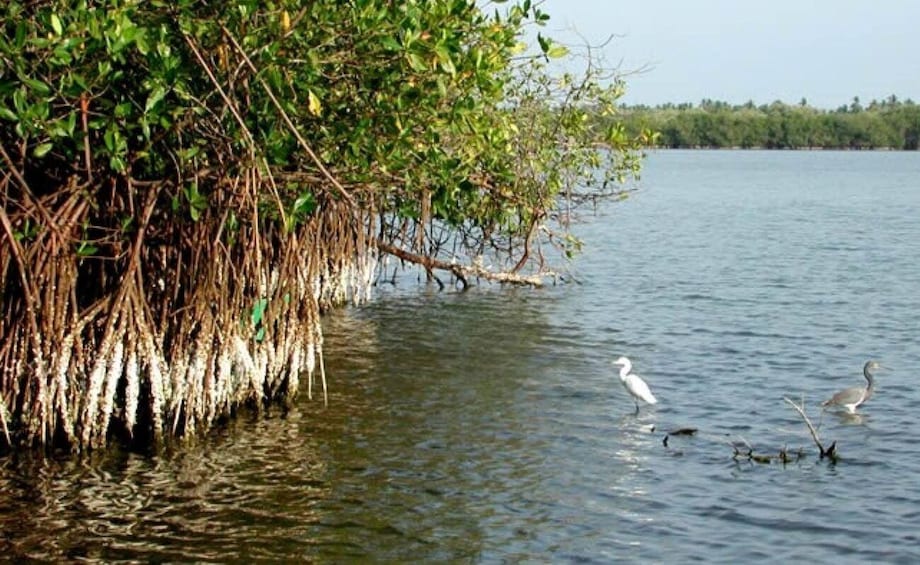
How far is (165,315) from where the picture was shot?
11625mm

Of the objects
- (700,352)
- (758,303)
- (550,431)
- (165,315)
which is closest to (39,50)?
(165,315)

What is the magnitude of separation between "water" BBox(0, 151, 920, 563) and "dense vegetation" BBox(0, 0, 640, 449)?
68cm

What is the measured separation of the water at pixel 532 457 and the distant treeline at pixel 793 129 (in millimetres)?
113465

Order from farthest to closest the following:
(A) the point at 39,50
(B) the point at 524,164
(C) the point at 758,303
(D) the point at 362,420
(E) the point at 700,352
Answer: (C) the point at 758,303
(B) the point at 524,164
(E) the point at 700,352
(D) the point at 362,420
(A) the point at 39,50

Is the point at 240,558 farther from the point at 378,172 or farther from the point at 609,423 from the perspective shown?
the point at 609,423

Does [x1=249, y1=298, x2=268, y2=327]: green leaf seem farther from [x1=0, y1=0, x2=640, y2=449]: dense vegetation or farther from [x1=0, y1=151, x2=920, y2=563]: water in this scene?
[x1=0, y1=151, x2=920, y2=563]: water

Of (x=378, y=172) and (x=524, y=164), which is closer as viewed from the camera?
(x=378, y=172)

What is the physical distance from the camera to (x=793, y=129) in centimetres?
13950

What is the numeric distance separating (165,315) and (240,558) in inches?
112

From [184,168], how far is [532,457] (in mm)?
4036

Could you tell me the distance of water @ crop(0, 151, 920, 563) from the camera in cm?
1005

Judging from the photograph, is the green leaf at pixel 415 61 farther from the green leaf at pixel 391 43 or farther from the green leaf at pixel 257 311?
the green leaf at pixel 257 311

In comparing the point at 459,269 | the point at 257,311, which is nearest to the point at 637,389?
the point at 257,311

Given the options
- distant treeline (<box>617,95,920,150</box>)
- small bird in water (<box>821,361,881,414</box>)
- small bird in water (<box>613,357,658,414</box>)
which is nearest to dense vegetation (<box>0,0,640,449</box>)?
small bird in water (<box>613,357,658,414</box>)
